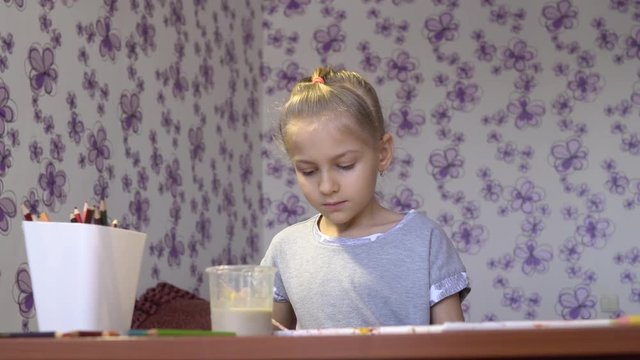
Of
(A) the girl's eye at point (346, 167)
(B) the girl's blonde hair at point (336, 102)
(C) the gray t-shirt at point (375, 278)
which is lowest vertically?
(C) the gray t-shirt at point (375, 278)

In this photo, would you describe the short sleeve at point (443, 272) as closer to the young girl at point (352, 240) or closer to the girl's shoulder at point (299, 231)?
the young girl at point (352, 240)

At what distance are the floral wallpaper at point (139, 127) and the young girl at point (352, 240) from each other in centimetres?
79

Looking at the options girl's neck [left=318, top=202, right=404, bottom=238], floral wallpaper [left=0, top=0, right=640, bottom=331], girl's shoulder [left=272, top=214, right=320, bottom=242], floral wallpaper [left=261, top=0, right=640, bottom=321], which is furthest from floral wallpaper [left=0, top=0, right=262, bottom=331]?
girl's neck [left=318, top=202, right=404, bottom=238]

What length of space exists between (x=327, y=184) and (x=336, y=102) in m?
0.14

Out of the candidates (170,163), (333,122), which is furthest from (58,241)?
(170,163)

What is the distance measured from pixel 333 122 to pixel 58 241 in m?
0.50

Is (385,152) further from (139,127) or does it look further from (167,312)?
(139,127)

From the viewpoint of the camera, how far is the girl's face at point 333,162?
4.46 ft

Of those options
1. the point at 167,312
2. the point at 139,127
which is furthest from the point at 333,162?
the point at 139,127

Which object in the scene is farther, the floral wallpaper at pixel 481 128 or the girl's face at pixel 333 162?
the floral wallpaper at pixel 481 128

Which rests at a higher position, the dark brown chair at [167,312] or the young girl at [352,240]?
the young girl at [352,240]

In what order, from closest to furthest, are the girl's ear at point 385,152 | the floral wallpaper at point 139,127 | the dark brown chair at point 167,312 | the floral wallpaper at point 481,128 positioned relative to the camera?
1. the girl's ear at point 385,152
2. the floral wallpaper at point 139,127
3. the dark brown chair at point 167,312
4. the floral wallpaper at point 481,128

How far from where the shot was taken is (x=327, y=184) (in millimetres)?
1350

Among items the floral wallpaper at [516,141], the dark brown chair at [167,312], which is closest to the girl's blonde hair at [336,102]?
the dark brown chair at [167,312]
